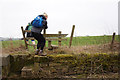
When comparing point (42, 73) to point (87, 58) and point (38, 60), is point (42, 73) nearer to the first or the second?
point (38, 60)

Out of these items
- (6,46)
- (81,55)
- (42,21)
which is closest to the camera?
(42,21)

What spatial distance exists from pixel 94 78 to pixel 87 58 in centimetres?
77

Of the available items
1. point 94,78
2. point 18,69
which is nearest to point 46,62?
point 18,69

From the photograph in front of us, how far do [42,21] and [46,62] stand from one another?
1558 millimetres

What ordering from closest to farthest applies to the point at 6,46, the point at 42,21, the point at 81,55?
the point at 42,21 < the point at 81,55 < the point at 6,46

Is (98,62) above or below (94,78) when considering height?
above

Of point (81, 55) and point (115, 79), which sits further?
point (81, 55)

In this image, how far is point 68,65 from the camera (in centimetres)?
463

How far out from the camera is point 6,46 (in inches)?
271

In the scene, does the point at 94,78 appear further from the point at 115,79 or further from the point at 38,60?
the point at 38,60

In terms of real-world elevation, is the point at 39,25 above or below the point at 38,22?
below

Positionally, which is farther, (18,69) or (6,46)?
(6,46)

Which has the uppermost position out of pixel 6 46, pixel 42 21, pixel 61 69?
pixel 42 21

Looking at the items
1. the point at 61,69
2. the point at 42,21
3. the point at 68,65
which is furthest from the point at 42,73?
the point at 42,21
